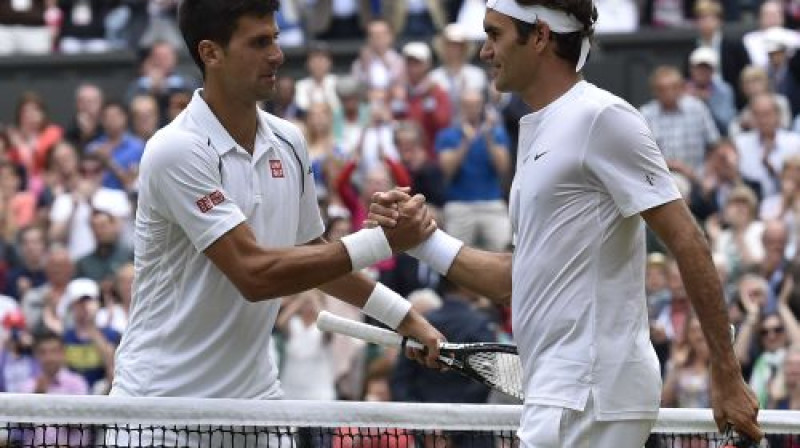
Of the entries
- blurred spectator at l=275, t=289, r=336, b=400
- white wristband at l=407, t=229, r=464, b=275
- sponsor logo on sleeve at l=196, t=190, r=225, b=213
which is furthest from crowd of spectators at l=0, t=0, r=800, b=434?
sponsor logo on sleeve at l=196, t=190, r=225, b=213

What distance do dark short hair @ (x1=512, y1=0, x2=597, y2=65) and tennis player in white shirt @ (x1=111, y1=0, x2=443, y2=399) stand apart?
86 cm

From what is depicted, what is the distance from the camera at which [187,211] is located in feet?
22.9

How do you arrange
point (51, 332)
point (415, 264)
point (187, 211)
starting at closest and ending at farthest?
1. point (187, 211)
2. point (51, 332)
3. point (415, 264)

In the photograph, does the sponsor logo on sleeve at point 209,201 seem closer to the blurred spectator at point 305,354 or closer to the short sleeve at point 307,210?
the short sleeve at point 307,210

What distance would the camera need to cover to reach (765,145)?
54.7 ft

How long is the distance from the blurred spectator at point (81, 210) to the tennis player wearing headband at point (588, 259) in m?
10.3

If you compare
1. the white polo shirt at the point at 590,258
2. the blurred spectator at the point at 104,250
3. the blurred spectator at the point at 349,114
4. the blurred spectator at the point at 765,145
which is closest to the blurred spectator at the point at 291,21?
the blurred spectator at the point at 349,114

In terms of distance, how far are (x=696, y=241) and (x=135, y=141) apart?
12048 mm

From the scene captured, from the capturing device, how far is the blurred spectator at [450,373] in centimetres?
1252

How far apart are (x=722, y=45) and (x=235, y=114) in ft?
39.6

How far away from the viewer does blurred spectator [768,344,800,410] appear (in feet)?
41.5

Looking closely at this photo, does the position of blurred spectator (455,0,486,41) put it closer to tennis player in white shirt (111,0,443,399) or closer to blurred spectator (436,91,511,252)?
blurred spectator (436,91,511,252)

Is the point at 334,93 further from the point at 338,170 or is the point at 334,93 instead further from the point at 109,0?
the point at 109,0

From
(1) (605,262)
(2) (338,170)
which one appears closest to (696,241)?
(1) (605,262)
